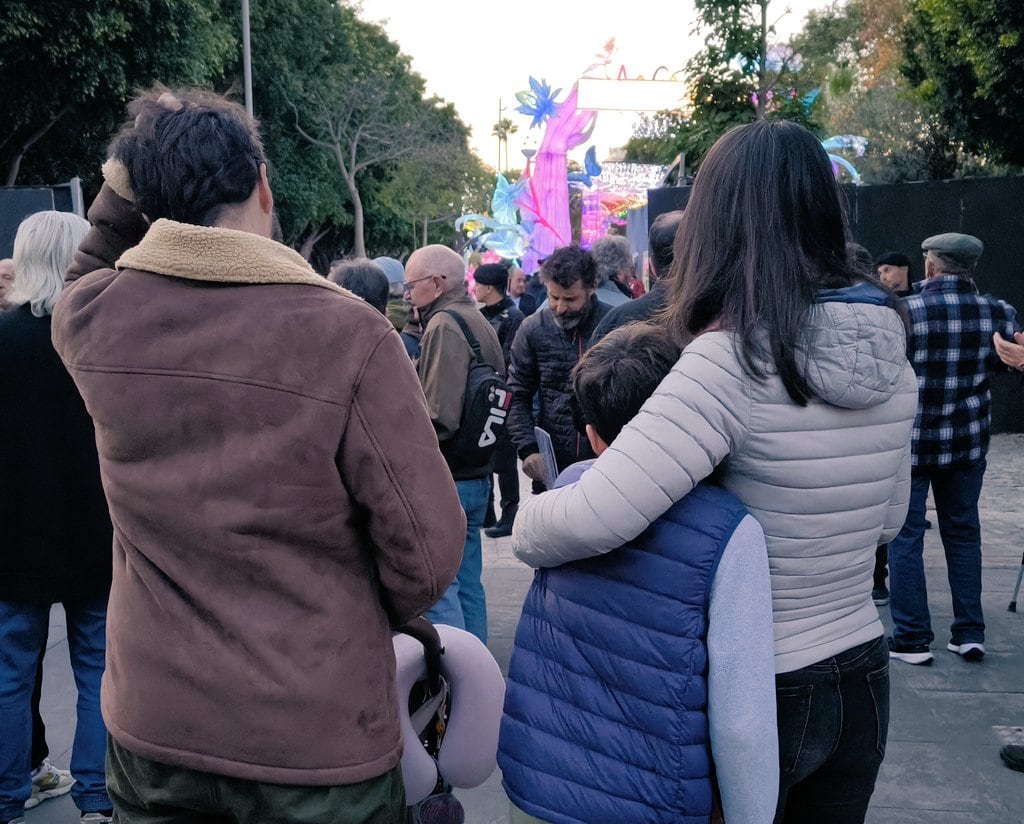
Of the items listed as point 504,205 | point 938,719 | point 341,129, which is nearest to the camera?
point 938,719

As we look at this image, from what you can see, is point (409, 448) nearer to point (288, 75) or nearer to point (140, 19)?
point (140, 19)

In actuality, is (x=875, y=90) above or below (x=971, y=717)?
above

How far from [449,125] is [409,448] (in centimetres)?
5432

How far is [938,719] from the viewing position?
13.7ft

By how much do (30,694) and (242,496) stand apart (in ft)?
7.17

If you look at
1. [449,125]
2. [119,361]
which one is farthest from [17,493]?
[449,125]

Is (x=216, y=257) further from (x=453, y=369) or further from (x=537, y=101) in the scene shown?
(x=537, y=101)

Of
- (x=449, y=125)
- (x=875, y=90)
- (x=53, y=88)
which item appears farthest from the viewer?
(x=449, y=125)

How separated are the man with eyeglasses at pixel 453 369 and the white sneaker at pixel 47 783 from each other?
143 centimetres

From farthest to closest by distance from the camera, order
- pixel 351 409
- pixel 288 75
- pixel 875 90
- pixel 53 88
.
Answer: pixel 288 75 < pixel 875 90 < pixel 53 88 < pixel 351 409

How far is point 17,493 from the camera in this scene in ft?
10.1

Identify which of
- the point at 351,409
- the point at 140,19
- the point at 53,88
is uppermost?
the point at 140,19

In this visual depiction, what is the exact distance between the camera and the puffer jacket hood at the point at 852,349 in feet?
5.64

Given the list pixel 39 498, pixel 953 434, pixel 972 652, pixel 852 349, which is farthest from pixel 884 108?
pixel 852 349
